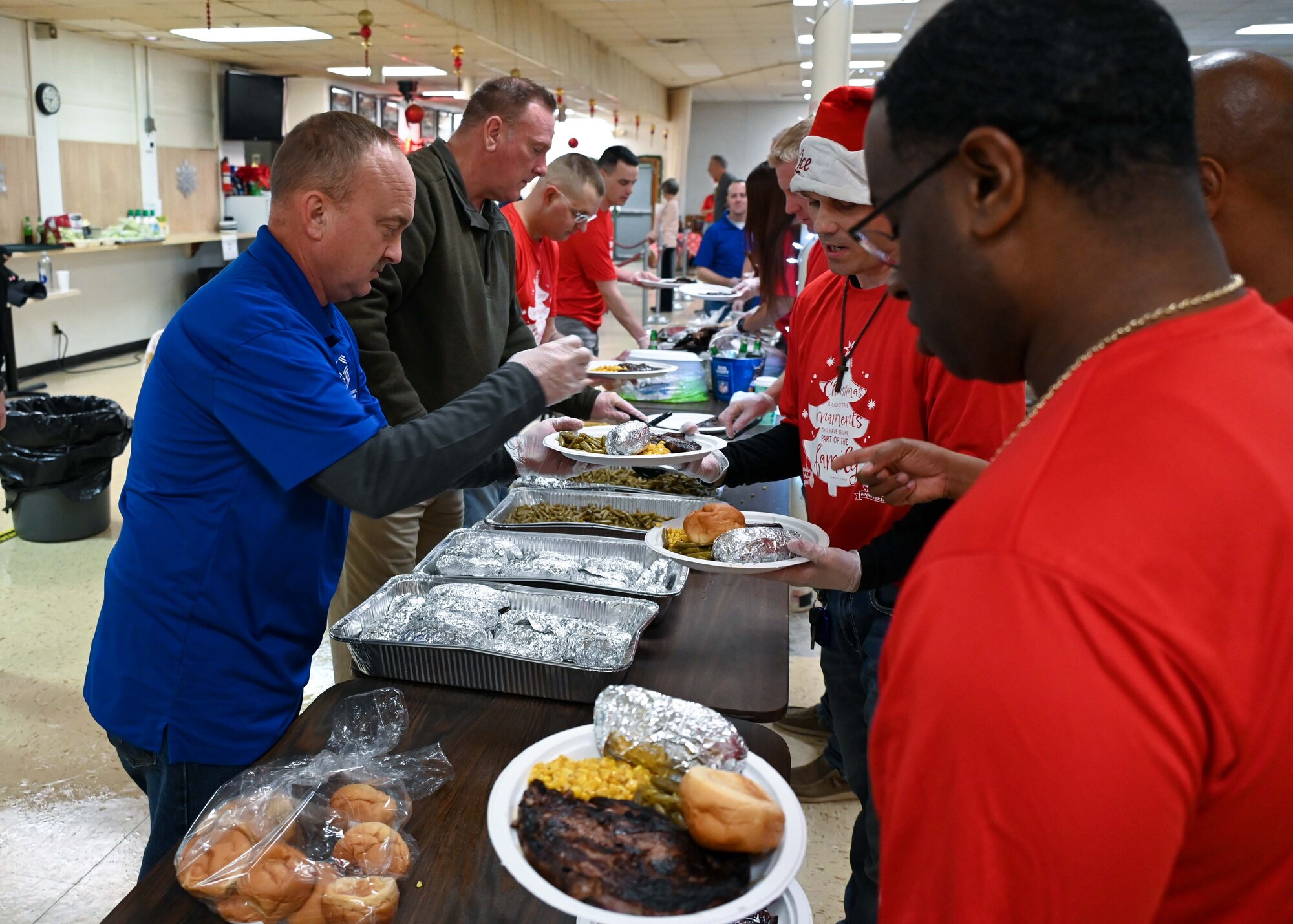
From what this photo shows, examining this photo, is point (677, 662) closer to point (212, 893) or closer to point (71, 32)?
point (212, 893)

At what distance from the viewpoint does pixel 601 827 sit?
3.10ft

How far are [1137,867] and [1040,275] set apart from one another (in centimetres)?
37

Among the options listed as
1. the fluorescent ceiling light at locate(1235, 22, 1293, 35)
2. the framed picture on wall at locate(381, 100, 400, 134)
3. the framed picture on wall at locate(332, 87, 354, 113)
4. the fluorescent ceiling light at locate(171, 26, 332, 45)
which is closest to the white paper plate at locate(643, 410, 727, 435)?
the fluorescent ceiling light at locate(171, 26, 332, 45)

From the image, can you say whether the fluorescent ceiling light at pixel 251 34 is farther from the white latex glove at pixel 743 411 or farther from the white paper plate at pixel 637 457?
the white paper plate at pixel 637 457

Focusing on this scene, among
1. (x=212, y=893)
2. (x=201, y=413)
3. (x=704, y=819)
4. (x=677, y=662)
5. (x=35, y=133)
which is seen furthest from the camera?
(x=35, y=133)

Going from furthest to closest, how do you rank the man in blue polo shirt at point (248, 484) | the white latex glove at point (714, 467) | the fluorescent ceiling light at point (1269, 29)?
the fluorescent ceiling light at point (1269, 29)
the white latex glove at point (714, 467)
the man in blue polo shirt at point (248, 484)

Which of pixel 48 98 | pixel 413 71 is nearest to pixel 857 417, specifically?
pixel 48 98

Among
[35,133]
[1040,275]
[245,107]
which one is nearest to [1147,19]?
[1040,275]

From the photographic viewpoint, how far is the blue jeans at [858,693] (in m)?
1.71

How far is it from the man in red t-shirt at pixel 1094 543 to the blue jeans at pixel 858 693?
42.0 inches

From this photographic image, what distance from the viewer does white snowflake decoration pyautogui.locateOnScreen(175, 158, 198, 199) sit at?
10.5 metres

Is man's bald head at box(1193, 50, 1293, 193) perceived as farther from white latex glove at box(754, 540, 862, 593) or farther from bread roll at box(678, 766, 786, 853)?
bread roll at box(678, 766, 786, 853)

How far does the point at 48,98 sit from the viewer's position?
8.41 metres

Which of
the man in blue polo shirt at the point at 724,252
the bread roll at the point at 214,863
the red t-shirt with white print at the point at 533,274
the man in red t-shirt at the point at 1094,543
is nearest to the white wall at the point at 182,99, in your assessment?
the man in blue polo shirt at the point at 724,252
